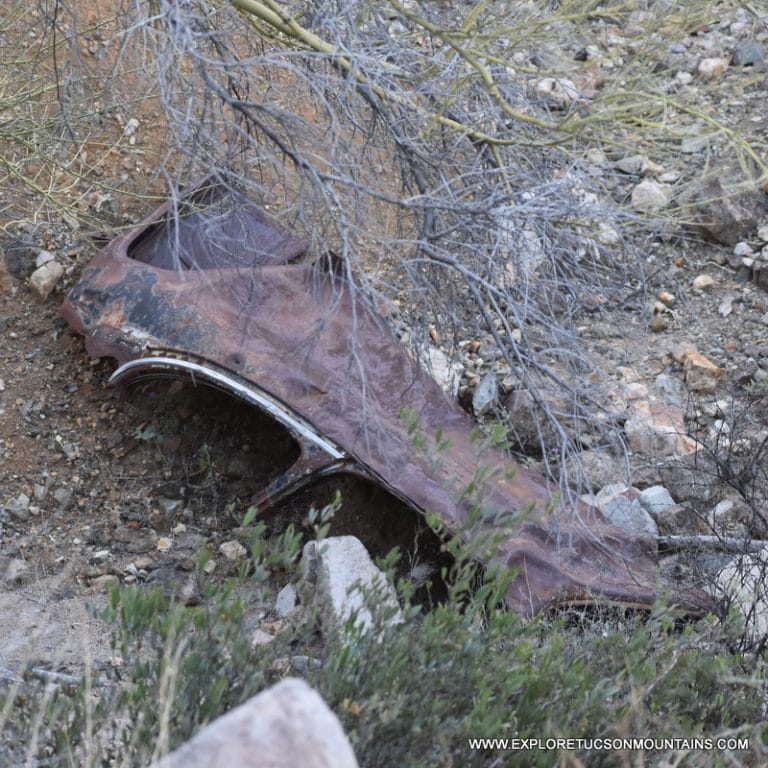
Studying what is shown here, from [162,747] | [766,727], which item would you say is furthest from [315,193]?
[766,727]

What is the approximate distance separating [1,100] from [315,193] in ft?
6.43

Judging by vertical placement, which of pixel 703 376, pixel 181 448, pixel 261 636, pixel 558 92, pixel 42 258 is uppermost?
pixel 42 258

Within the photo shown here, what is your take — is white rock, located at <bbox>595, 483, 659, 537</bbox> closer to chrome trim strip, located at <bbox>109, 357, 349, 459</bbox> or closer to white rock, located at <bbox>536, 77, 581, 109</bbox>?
chrome trim strip, located at <bbox>109, 357, 349, 459</bbox>

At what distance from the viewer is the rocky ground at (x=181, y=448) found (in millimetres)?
4184

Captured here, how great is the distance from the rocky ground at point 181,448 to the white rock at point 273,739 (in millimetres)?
1910

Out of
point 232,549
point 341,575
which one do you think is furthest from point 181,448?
point 341,575

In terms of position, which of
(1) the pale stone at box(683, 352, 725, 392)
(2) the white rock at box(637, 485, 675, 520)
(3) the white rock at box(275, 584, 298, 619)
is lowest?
(1) the pale stone at box(683, 352, 725, 392)

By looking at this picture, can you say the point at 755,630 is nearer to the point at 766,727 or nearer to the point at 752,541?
the point at 752,541

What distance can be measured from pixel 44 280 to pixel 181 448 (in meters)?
1.24

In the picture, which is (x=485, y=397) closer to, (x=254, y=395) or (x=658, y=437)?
(x=658, y=437)

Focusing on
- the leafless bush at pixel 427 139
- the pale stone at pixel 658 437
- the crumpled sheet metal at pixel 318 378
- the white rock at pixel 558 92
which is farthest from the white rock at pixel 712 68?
the crumpled sheet metal at pixel 318 378

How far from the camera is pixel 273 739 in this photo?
168 centimetres

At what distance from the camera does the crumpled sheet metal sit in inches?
153

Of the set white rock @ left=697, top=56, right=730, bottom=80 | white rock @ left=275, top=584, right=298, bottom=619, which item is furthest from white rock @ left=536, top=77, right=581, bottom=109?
white rock @ left=275, top=584, right=298, bottom=619
